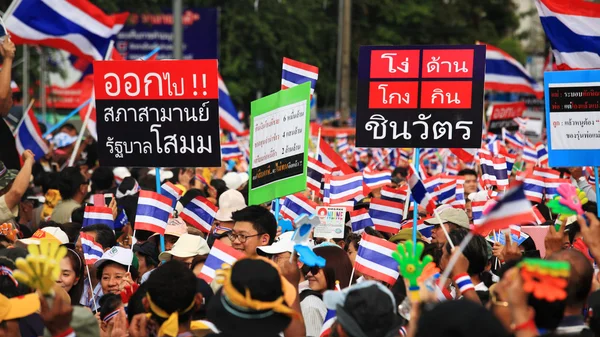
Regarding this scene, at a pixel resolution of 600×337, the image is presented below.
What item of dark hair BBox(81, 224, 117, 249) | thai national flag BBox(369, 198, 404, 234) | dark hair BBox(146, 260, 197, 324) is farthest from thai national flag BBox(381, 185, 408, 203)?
dark hair BBox(146, 260, 197, 324)

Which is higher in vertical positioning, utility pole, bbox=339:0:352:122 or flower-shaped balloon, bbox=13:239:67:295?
flower-shaped balloon, bbox=13:239:67:295

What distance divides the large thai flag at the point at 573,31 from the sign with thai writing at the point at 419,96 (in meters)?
2.81

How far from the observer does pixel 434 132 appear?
868 cm

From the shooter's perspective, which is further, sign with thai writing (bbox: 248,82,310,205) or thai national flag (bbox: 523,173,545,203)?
thai national flag (bbox: 523,173,545,203)

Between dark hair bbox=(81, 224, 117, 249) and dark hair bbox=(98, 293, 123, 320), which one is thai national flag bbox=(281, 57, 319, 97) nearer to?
dark hair bbox=(81, 224, 117, 249)

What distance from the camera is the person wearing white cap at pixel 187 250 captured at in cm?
776

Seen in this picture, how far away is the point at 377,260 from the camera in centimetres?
714

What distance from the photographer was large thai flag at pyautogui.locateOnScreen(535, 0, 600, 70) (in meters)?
11.1

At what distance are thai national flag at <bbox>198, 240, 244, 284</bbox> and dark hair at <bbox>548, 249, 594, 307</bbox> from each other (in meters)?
2.21

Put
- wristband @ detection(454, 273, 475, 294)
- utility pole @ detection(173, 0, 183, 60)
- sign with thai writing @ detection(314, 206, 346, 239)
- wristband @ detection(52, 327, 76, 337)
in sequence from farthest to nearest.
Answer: utility pole @ detection(173, 0, 183, 60) → sign with thai writing @ detection(314, 206, 346, 239) → wristband @ detection(454, 273, 475, 294) → wristband @ detection(52, 327, 76, 337)

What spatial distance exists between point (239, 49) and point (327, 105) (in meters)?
10.3

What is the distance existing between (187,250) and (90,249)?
71 cm

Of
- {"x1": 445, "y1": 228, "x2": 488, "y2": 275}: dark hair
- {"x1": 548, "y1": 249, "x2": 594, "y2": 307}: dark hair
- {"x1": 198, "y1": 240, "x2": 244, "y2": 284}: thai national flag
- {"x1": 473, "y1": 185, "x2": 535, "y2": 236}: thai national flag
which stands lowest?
{"x1": 198, "y1": 240, "x2": 244, "y2": 284}: thai national flag

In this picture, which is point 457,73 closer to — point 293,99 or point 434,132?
point 434,132
